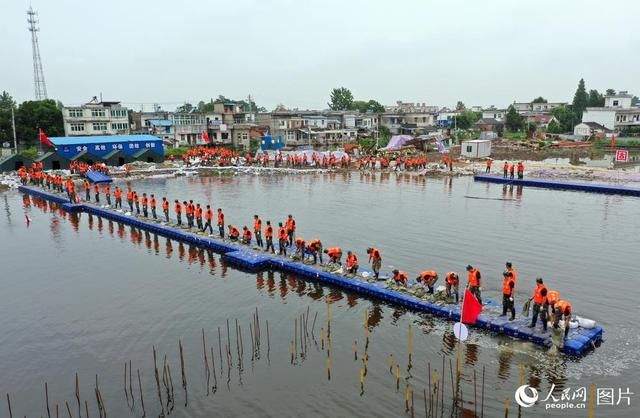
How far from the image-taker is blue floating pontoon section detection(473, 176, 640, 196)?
40.7 m

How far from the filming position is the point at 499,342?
15.5m

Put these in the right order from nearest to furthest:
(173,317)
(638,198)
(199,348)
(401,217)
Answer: (199,348) → (173,317) → (401,217) → (638,198)

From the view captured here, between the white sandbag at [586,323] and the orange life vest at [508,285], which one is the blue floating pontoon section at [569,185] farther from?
the orange life vest at [508,285]

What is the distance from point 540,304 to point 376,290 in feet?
20.0

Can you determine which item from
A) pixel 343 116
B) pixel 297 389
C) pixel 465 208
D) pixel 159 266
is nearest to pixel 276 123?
pixel 343 116

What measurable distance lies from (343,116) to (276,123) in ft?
52.7

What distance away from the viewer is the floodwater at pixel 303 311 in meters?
13.6

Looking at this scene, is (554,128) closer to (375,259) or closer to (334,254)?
(334,254)

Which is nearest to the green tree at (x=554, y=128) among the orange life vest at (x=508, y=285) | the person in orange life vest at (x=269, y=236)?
the person in orange life vest at (x=269, y=236)

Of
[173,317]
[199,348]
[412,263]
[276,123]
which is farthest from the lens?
[276,123]

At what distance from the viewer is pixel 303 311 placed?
18.8 m

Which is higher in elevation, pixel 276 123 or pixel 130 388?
pixel 276 123

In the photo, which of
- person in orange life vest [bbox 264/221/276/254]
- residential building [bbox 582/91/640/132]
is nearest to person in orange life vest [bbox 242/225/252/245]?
person in orange life vest [bbox 264/221/276/254]

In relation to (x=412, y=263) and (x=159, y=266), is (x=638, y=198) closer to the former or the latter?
(x=412, y=263)
